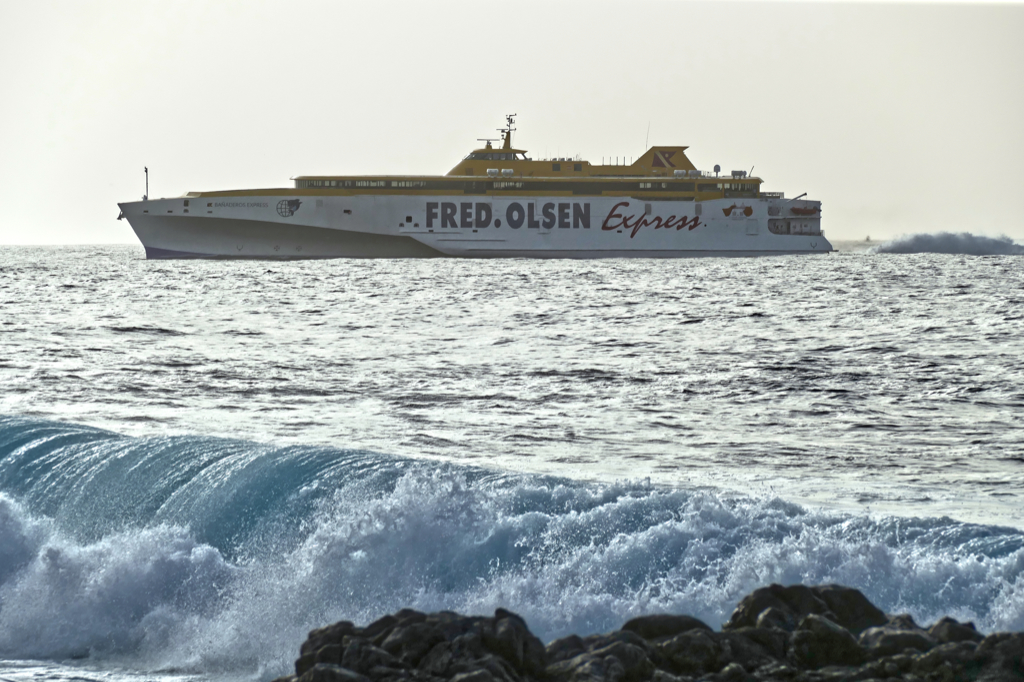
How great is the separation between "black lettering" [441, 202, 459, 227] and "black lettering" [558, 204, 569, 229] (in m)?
7.01

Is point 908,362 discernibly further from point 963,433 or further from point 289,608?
point 289,608

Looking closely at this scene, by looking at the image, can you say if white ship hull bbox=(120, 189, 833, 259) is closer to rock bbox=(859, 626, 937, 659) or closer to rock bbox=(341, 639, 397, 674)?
rock bbox=(341, 639, 397, 674)

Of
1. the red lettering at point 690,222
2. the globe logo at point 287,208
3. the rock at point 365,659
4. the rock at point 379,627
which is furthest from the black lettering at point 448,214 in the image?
the rock at point 365,659

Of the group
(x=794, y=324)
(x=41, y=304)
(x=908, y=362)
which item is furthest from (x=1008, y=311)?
(x=41, y=304)

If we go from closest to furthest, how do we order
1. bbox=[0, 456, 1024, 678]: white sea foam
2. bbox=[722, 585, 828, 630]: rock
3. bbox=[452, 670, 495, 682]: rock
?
bbox=[452, 670, 495, 682]: rock < bbox=[722, 585, 828, 630]: rock < bbox=[0, 456, 1024, 678]: white sea foam

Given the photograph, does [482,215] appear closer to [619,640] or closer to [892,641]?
[619,640]

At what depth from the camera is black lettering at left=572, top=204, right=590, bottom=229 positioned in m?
73.9

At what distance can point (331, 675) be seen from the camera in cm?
454

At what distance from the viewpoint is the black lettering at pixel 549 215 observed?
242 feet

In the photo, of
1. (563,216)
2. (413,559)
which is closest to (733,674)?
(413,559)

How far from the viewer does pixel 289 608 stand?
6680 millimetres

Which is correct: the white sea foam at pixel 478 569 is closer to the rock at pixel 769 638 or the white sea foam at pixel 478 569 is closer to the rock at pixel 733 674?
the rock at pixel 769 638

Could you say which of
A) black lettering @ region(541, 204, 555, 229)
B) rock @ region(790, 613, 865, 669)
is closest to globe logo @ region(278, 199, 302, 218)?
black lettering @ region(541, 204, 555, 229)

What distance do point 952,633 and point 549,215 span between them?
69829 millimetres
